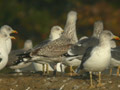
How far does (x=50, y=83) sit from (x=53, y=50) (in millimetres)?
1323

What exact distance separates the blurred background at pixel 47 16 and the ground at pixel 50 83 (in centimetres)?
1241

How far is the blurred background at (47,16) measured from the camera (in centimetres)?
2586

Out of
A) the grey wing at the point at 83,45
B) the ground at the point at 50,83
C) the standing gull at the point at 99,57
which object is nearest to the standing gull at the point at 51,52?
the grey wing at the point at 83,45

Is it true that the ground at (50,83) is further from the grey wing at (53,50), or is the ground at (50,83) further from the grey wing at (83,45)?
the grey wing at (83,45)

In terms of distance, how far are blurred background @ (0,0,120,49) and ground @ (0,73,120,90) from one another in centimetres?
1241

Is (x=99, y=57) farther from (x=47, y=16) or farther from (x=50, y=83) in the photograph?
(x=47, y=16)

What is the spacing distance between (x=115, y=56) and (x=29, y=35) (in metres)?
15.0

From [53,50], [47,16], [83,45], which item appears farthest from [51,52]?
[47,16]

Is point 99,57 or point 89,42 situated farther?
point 89,42

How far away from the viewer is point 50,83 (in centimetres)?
1172

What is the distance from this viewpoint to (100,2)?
3083 cm

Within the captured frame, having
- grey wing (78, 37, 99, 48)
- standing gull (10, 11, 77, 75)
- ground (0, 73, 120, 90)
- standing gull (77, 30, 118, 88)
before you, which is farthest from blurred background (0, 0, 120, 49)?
standing gull (77, 30, 118, 88)

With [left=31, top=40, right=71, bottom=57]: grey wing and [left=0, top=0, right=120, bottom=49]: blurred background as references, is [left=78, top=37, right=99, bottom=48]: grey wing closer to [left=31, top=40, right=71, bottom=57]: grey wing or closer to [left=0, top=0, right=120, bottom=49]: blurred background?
[left=31, top=40, right=71, bottom=57]: grey wing

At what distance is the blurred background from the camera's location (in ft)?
84.8
